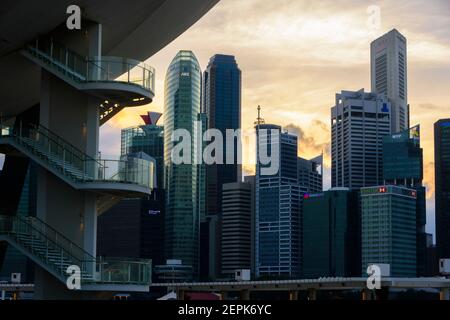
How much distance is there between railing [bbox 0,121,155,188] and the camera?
34.5 metres

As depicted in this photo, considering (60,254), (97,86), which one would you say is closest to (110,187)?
(60,254)

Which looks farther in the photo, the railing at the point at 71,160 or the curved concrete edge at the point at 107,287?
the railing at the point at 71,160

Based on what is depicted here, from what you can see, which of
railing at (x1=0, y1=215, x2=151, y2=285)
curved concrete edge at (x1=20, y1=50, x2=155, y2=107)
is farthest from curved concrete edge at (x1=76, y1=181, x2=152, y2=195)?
curved concrete edge at (x1=20, y1=50, x2=155, y2=107)

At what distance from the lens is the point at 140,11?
3744 cm

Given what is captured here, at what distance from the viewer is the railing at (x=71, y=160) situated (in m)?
34.5

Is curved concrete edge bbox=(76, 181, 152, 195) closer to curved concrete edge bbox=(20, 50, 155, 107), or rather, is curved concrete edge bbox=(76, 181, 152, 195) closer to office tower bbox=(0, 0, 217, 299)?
office tower bbox=(0, 0, 217, 299)

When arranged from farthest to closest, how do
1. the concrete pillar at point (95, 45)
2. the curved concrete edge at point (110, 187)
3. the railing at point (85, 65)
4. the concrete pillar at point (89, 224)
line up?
1. the concrete pillar at point (89, 224)
2. the concrete pillar at point (95, 45)
3. the railing at point (85, 65)
4. the curved concrete edge at point (110, 187)

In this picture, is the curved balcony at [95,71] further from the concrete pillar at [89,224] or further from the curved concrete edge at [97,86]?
the concrete pillar at [89,224]

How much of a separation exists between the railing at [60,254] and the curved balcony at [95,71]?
594 cm

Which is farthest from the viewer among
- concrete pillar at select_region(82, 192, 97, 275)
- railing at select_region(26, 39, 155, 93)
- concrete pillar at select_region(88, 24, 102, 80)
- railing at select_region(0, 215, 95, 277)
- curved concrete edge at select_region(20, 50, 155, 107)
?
concrete pillar at select_region(82, 192, 97, 275)

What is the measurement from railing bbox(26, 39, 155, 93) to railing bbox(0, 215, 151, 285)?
626 cm

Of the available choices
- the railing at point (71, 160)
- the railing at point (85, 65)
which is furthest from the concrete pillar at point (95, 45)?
the railing at point (71, 160)

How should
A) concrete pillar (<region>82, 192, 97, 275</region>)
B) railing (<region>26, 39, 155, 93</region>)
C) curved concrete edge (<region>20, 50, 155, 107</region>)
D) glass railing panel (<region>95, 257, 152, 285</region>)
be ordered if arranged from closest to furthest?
glass railing panel (<region>95, 257, 152, 285</region>), curved concrete edge (<region>20, 50, 155, 107</region>), railing (<region>26, 39, 155, 93</region>), concrete pillar (<region>82, 192, 97, 275</region>)
